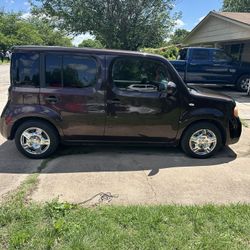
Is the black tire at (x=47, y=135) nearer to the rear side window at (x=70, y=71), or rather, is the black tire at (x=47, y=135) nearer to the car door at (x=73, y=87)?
the car door at (x=73, y=87)

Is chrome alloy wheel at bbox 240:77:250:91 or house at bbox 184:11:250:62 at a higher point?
house at bbox 184:11:250:62

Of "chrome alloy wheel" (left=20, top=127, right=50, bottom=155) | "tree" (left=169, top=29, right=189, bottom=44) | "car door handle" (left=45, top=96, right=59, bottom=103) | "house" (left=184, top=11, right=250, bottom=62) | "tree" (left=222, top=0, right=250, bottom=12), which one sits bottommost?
"chrome alloy wheel" (left=20, top=127, right=50, bottom=155)

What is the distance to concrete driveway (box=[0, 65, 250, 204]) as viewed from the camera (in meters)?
4.05

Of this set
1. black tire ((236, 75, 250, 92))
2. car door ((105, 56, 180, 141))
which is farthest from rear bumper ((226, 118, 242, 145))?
black tire ((236, 75, 250, 92))

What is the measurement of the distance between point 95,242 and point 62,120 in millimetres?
2530

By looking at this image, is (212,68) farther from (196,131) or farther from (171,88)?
(171,88)

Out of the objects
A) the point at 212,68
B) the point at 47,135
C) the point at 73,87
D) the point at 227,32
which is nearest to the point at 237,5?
the point at 227,32

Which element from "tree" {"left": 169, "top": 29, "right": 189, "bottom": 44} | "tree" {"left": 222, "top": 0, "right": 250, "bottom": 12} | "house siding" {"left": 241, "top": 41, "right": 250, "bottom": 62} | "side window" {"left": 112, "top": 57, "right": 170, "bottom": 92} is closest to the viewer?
"side window" {"left": 112, "top": 57, "right": 170, "bottom": 92}

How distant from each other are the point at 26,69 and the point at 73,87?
789 mm

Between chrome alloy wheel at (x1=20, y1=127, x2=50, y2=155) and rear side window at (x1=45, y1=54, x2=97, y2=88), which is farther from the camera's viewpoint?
chrome alloy wheel at (x1=20, y1=127, x2=50, y2=155)

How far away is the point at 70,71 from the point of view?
5047mm

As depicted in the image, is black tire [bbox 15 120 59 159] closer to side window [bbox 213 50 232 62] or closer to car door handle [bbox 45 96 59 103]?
car door handle [bbox 45 96 59 103]

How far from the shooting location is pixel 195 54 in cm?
1412

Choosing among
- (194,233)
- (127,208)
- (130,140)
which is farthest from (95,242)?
(130,140)
